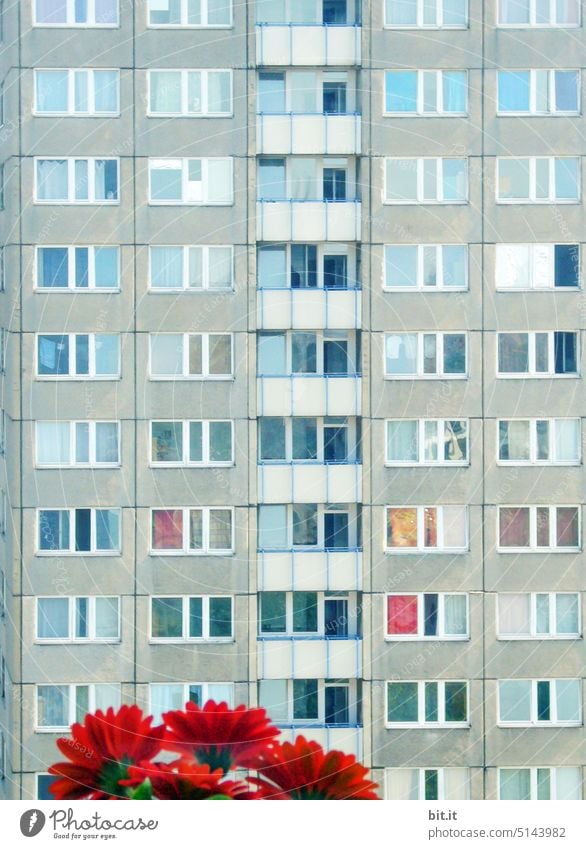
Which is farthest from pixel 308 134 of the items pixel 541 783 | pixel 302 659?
pixel 541 783

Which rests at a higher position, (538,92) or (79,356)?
(538,92)

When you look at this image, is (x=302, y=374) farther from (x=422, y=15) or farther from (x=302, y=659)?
(x=422, y=15)

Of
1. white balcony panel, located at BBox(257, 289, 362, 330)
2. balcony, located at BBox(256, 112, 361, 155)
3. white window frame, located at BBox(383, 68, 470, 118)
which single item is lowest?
white balcony panel, located at BBox(257, 289, 362, 330)

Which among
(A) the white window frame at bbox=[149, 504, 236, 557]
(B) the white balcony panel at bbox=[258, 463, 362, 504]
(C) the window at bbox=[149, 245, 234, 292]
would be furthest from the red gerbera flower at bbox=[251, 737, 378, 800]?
(C) the window at bbox=[149, 245, 234, 292]

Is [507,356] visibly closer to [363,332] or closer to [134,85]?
[363,332]

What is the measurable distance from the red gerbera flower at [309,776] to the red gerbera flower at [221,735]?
0.06 metres

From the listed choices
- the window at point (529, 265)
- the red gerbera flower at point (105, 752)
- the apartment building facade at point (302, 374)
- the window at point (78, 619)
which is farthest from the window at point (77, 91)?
the red gerbera flower at point (105, 752)

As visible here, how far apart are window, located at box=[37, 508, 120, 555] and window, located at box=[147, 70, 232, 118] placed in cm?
149

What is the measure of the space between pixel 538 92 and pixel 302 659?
227cm

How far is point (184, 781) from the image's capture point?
4.40 meters

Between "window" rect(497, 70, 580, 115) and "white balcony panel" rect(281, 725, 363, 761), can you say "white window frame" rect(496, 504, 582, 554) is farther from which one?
"window" rect(497, 70, 580, 115)

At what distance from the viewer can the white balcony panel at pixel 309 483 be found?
453cm

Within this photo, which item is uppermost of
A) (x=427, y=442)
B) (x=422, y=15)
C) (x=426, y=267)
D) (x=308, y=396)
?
(x=422, y=15)

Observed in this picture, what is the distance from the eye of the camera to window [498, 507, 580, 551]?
180 inches
